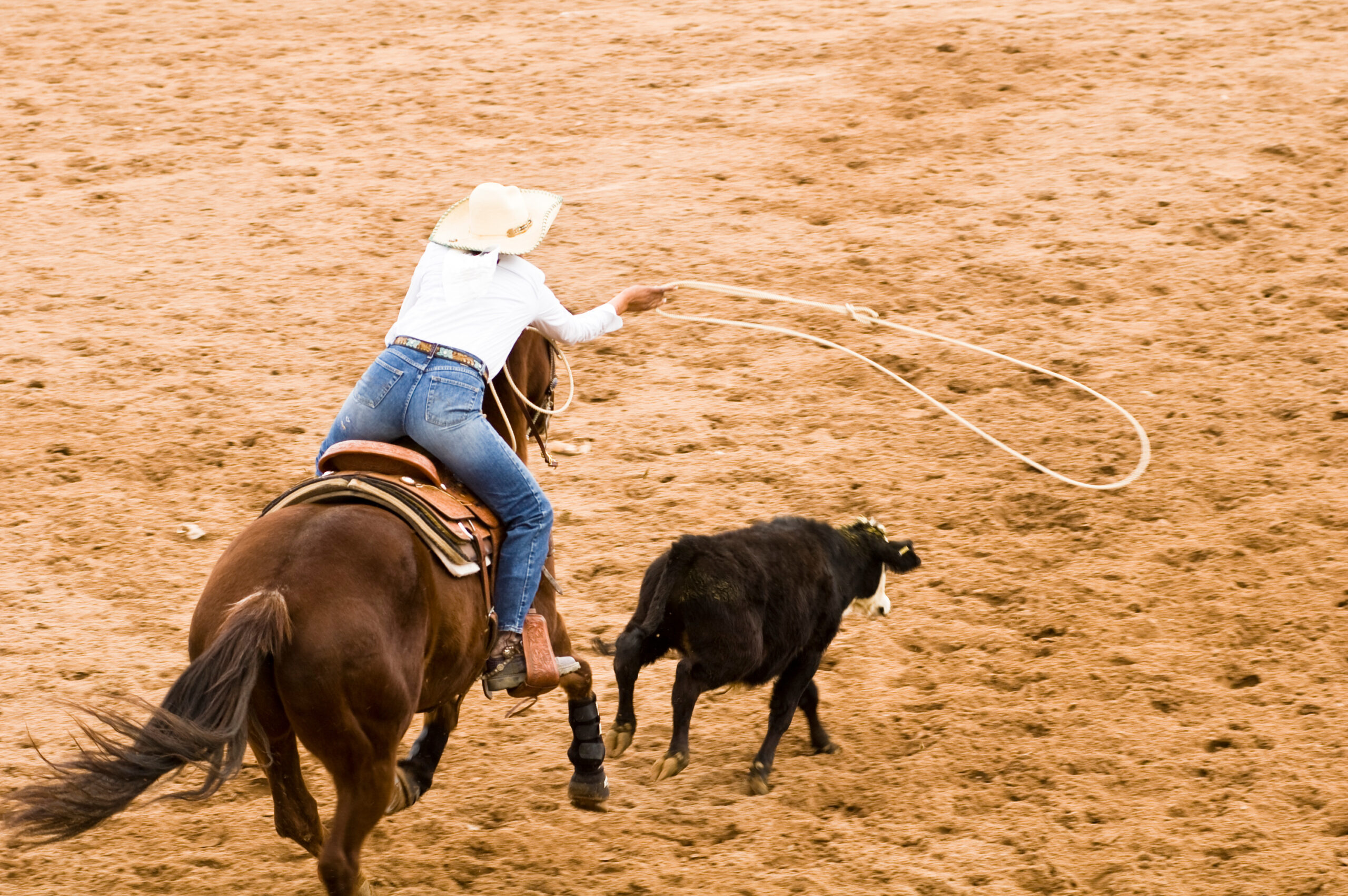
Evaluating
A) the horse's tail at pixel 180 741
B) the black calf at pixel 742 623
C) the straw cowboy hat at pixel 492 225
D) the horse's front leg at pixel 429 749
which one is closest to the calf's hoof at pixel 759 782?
the black calf at pixel 742 623

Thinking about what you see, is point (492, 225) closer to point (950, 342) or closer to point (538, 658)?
point (538, 658)

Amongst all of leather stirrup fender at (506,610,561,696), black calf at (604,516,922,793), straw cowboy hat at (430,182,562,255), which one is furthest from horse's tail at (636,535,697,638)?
straw cowboy hat at (430,182,562,255)

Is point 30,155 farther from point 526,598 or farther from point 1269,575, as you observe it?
point 1269,575

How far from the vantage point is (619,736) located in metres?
5.72

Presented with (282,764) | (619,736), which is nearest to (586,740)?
(619,736)

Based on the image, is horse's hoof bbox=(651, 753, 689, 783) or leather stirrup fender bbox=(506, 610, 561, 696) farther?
horse's hoof bbox=(651, 753, 689, 783)

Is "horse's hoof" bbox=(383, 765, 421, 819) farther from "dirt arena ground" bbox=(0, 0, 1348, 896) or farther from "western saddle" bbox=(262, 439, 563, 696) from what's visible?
"western saddle" bbox=(262, 439, 563, 696)

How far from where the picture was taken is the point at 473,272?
527cm

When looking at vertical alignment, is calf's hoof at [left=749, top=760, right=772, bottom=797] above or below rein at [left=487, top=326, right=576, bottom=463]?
below

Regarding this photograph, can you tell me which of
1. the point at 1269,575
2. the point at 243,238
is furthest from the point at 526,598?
the point at 243,238

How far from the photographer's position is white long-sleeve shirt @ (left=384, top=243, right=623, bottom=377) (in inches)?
205

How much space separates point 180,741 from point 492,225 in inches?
86.8

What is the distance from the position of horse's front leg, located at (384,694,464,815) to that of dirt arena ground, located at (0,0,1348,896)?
17 cm

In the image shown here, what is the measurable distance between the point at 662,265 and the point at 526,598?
5.69 meters
